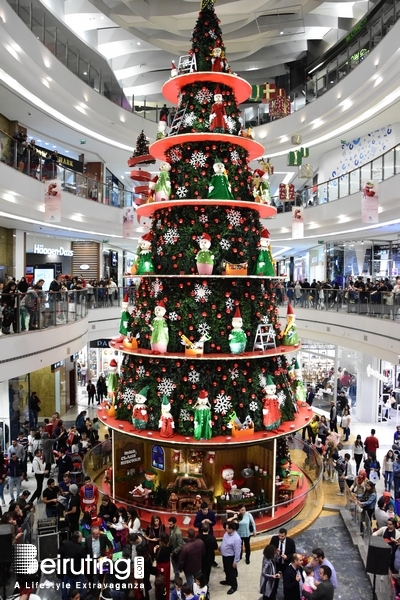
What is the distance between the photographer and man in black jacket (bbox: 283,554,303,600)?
6.54 metres

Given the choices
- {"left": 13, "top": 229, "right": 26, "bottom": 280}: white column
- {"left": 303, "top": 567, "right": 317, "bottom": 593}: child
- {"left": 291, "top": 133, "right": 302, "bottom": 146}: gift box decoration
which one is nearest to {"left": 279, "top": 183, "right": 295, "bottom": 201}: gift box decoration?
{"left": 291, "top": 133, "right": 302, "bottom": 146}: gift box decoration

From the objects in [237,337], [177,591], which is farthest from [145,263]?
[177,591]

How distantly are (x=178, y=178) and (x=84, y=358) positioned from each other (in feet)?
48.6

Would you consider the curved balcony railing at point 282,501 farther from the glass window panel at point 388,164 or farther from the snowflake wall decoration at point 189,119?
the glass window panel at point 388,164

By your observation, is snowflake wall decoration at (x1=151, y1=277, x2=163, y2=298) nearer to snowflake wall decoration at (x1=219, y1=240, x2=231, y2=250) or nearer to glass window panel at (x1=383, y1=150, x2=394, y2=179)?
snowflake wall decoration at (x1=219, y1=240, x2=231, y2=250)

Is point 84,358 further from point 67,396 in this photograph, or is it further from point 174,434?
point 174,434

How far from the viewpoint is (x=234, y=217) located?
9.40 m

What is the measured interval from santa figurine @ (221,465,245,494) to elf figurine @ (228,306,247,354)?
222 centimetres

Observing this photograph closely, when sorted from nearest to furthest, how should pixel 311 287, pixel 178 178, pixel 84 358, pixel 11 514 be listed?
pixel 11 514, pixel 178 178, pixel 311 287, pixel 84 358

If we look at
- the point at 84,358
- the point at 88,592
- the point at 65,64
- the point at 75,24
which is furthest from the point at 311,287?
the point at 88,592

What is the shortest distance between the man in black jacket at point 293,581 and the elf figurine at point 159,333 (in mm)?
3850

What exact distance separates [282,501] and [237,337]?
3.16 meters

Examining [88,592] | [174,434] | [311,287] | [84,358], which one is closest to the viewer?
[88,592]

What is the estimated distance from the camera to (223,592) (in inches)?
285
